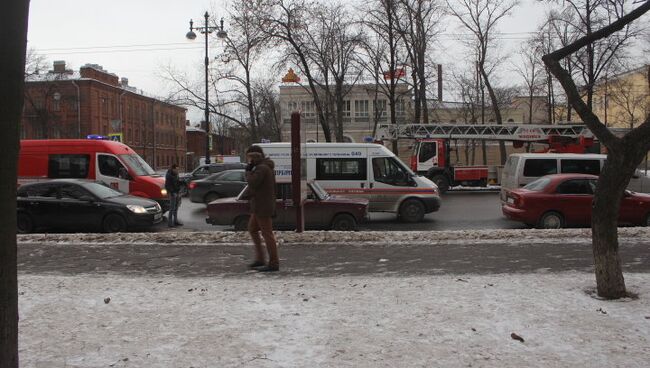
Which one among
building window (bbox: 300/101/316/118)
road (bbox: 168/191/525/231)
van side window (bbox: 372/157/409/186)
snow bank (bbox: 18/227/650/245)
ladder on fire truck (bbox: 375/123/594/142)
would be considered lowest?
road (bbox: 168/191/525/231)

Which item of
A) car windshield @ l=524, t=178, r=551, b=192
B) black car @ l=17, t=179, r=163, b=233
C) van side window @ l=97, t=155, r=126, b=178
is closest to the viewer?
black car @ l=17, t=179, r=163, b=233

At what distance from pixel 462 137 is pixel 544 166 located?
33.5 ft

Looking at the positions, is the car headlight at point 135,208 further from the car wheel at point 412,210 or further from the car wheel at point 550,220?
the car wheel at point 550,220

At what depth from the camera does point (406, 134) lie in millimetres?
26781

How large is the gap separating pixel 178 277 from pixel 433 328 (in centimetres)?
341

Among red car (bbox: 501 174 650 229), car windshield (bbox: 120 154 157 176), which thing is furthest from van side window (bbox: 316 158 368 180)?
car windshield (bbox: 120 154 157 176)

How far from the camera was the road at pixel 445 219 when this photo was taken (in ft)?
43.2

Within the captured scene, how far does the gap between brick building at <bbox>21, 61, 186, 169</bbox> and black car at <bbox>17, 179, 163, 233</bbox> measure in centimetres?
3496

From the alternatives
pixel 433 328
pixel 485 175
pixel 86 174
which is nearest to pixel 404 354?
pixel 433 328

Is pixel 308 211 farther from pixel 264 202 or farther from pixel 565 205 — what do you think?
pixel 565 205

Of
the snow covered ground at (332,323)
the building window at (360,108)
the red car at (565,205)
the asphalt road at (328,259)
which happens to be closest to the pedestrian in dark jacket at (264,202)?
the asphalt road at (328,259)

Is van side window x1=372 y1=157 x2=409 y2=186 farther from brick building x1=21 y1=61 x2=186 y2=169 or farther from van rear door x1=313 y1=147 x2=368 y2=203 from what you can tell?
brick building x1=21 y1=61 x2=186 y2=169

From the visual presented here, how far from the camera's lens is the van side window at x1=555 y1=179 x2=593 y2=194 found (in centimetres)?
1234

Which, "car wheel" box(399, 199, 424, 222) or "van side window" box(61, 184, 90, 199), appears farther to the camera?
"car wheel" box(399, 199, 424, 222)
